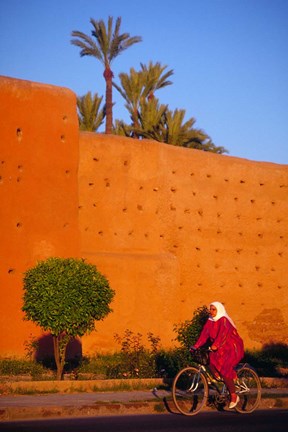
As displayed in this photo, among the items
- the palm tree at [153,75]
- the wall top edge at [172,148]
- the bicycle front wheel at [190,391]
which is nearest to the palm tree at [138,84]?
the palm tree at [153,75]

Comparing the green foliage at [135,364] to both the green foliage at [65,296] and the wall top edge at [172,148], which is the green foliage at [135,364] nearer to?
the green foliage at [65,296]

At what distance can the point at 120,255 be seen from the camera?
1878cm

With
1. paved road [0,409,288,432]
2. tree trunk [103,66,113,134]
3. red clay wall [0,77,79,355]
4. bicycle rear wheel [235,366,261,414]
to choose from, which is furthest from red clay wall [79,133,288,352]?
tree trunk [103,66,113,134]

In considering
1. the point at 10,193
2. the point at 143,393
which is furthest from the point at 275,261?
the point at 143,393

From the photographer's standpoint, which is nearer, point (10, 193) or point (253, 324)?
point (10, 193)

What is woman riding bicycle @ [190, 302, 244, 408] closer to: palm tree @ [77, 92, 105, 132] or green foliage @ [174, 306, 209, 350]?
→ green foliage @ [174, 306, 209, 350]

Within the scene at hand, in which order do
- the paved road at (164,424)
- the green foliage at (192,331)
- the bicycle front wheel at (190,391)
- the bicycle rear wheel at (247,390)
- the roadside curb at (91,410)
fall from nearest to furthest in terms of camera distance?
the paved road at (164,424)
the roadside curb at (91,410)
the bicycle front wheel at (190,391)
the bicycle rear wheel at (247,390)
the green foliage at (192,331)

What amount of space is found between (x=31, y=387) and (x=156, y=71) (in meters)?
24.5

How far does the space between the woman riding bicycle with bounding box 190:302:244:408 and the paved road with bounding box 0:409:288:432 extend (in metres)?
0.48

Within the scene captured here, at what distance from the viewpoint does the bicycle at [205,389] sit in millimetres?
10586

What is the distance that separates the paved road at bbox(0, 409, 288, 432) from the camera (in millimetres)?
9148

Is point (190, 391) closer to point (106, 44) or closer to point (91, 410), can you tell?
point (91, 410)

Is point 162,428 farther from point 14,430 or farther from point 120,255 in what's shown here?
point 120,255

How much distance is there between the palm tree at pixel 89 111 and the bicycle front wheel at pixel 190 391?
985 inches
